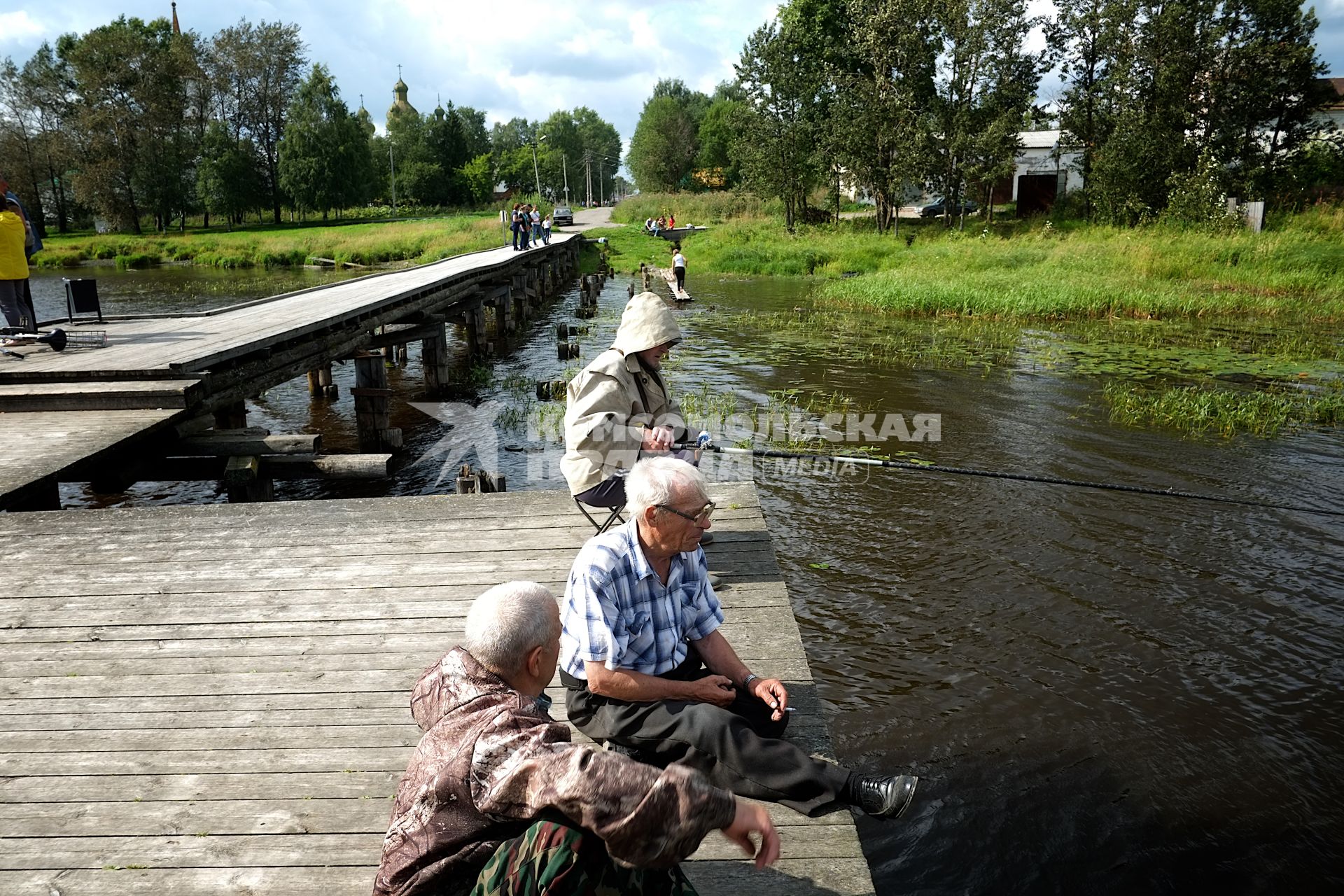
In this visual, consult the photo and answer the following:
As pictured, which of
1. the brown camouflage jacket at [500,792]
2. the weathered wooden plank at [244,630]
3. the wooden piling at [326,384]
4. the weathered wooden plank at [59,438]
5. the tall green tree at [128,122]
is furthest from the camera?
the tall green tree at [128,122]

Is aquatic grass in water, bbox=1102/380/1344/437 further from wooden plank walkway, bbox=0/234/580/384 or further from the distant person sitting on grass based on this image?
the distant person sitting on grass

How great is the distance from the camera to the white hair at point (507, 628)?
2041mm

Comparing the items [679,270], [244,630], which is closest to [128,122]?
[679,270]

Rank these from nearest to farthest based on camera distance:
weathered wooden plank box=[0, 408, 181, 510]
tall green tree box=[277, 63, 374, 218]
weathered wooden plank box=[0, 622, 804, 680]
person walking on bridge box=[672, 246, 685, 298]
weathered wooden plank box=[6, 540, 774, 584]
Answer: weathered wooden plank box=[0, 622, 804, 680]
weathered wooden plank box=[6, 540, 774, 584]
weathered wooden plank box=[0, 408, 181, 510]
person walking on bridge box=[672, 246, 685, 298]
tall green tree box=[277, 63, 374, 218]

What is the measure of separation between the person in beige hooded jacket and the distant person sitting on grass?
222 cm

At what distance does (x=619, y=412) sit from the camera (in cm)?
435

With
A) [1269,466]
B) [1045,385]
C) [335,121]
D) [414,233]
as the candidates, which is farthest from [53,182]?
[1269,466]

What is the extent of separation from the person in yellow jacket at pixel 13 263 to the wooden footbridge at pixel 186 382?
0.41 metres

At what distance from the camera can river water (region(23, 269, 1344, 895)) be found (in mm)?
4477

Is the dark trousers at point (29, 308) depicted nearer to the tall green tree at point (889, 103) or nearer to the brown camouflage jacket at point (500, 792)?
the brown camouflage jacket at point (500, 792)

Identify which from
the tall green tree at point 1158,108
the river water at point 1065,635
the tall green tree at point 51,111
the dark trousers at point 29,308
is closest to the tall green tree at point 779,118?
the tall green tree at point 1158,108

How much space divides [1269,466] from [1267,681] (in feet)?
15.8

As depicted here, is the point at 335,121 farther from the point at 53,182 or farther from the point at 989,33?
the point at 989,33

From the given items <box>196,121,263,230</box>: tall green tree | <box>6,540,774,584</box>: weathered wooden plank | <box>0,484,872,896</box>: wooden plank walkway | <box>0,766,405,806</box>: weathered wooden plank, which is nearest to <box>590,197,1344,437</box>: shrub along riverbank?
<box>6,540,774,584</box>: weathered wooden plank
